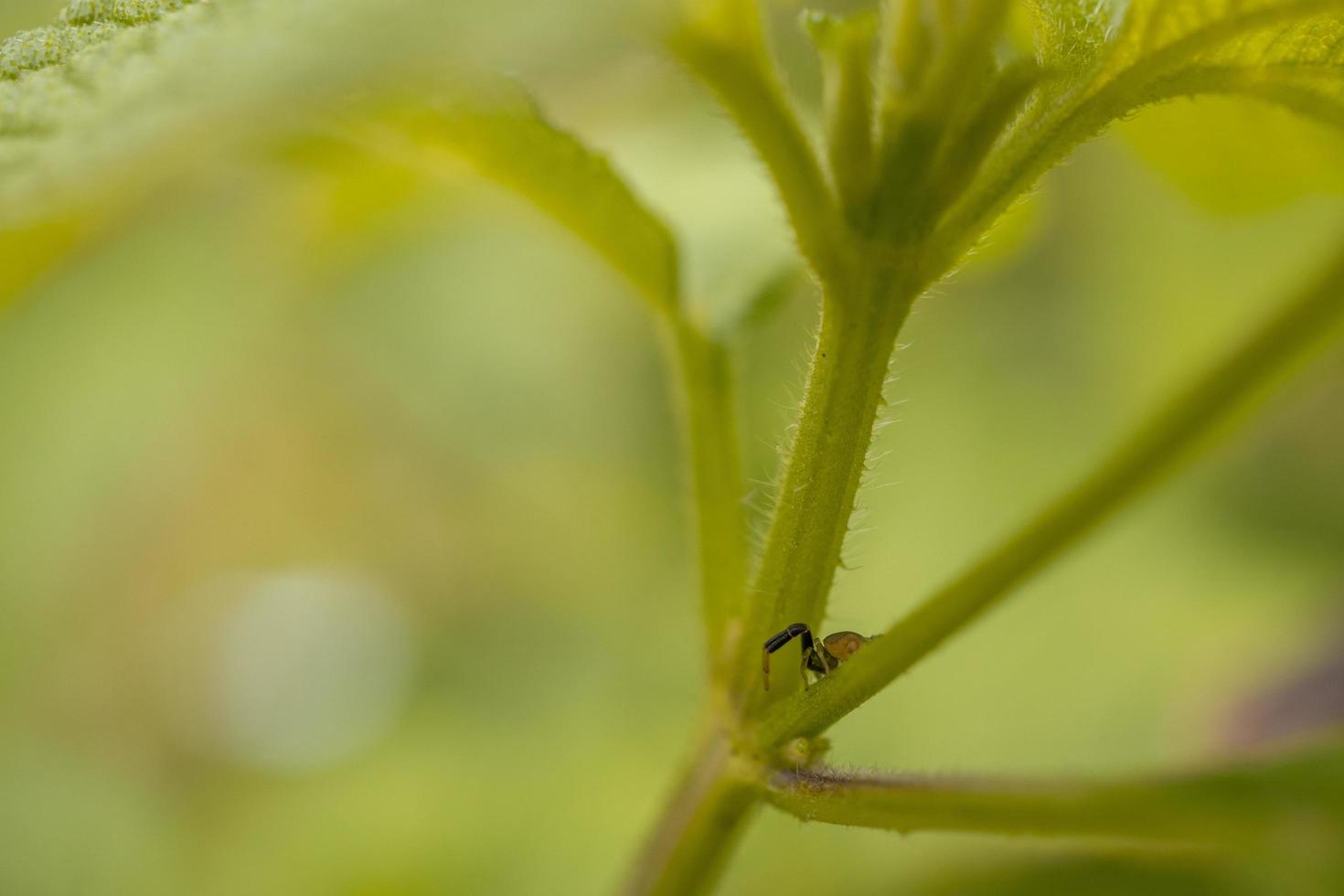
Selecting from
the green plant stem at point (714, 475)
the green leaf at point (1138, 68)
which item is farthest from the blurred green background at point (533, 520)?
the green leaf at point (1138, 68)

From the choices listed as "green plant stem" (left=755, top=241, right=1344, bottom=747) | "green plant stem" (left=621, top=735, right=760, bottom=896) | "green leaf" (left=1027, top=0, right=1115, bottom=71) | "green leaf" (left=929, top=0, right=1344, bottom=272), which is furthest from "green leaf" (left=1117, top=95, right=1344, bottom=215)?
"green plant stem" (left=621, top=735, right=760, bottom=896)

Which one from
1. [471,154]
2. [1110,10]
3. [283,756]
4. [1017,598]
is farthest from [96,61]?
[283,756]

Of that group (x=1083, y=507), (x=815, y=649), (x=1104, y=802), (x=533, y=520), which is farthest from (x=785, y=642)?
(x=533, y=520)

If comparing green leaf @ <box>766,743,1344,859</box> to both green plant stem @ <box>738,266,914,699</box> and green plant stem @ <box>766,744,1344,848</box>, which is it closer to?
green plant stem @ <box>766,744,1344,848</box>

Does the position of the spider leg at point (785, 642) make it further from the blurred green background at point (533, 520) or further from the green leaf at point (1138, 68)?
the blurred green background at point (533, 520)

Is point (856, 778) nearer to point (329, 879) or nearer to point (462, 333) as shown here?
point (329, 879)

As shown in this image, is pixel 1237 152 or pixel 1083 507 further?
pixel 1237 152

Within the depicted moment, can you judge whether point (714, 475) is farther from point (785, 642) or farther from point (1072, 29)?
point (1072, 29)
